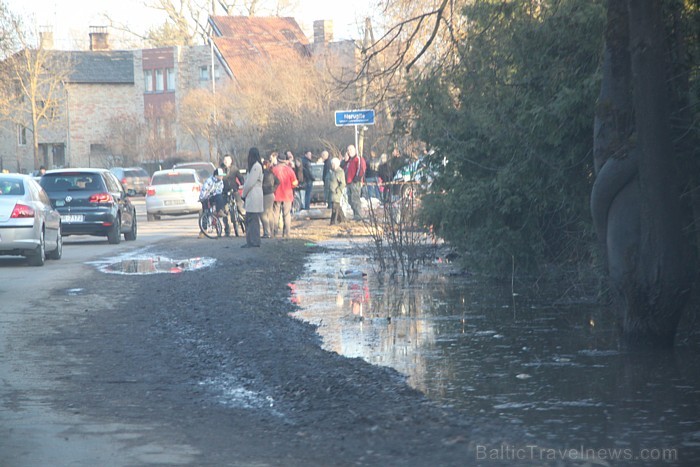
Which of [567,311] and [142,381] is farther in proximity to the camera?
[567,311]

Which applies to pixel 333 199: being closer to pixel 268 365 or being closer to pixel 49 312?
pixel 49 312

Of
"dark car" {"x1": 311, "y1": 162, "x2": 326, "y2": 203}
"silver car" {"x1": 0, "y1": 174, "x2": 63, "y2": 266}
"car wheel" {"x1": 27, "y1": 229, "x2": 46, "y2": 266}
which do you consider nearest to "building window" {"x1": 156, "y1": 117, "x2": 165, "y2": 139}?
"dark car" {"x1": 311, "y1": 162, "x2": 326, "y2": 203}

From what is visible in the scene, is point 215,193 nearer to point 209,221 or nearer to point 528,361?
point 209,221

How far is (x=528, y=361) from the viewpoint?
29.2 feet

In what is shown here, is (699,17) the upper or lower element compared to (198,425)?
upper

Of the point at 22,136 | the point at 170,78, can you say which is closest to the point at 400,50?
the point at 170,78

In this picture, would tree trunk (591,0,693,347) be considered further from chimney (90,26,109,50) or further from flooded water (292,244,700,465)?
chimney (90,26,109,50)

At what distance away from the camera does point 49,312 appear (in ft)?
40.3

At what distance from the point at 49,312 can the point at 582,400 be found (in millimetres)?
7221

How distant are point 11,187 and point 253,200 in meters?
4.79

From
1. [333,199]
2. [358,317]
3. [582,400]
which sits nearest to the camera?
[582,400]

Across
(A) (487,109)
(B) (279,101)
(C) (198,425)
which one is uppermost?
(B) (279,101)

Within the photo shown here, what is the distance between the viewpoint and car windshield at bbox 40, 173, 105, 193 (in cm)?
2358

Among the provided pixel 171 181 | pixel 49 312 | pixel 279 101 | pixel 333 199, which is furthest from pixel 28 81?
pixel 49 312
